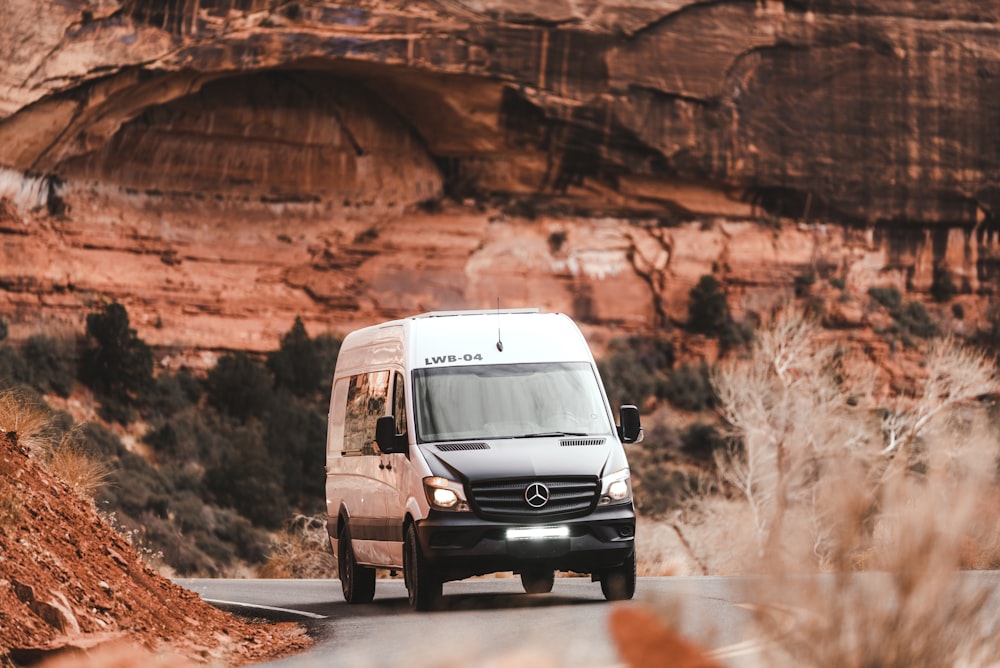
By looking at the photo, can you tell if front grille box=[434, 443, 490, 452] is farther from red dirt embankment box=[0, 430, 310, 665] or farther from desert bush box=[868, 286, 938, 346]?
desert bush box=[868, 286, 938, 346]

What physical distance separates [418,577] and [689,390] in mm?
40081

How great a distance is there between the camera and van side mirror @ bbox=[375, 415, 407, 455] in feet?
44.5

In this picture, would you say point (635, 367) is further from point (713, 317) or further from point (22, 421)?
point (22, 421)

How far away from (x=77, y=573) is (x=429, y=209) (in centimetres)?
4056

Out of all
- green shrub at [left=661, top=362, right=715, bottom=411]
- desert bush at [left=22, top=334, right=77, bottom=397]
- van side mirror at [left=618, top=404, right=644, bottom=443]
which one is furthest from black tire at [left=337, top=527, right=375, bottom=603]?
green shrub at [left=661, top=362, right=715, bottom=411]

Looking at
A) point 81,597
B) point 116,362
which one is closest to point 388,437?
point 81,597

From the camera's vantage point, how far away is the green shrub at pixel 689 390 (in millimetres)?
52469

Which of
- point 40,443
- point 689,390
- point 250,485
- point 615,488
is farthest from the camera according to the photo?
point 689,390

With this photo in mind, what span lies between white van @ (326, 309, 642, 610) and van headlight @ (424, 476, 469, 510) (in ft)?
0.04

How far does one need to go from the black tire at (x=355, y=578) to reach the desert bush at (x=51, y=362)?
26807 mm

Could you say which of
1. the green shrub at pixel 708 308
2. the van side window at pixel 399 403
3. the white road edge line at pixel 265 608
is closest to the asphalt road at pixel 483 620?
the white road edge line at pixel 265 608

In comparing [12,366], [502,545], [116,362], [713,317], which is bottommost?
[713,317]

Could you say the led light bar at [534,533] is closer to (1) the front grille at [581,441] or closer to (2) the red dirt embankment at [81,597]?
(1) the front grille at [581,441]

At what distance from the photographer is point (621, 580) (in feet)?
44.9
